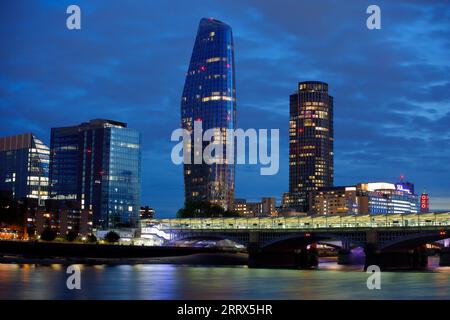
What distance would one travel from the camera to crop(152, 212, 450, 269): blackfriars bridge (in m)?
148

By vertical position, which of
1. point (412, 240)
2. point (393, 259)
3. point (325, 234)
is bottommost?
point (393, 259)

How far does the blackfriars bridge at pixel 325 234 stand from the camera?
485 feet

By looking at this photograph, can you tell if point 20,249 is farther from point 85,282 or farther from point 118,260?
point 85,282

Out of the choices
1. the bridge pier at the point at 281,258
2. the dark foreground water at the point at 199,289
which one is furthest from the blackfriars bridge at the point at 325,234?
the dark foreground water at the point at 199,289

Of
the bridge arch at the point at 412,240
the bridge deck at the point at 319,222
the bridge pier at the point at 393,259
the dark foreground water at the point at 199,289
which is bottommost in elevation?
the dark foreground water at the point at 199,289

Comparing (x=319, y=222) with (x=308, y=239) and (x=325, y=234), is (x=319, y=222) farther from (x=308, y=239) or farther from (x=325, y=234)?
(x=325, y=234)

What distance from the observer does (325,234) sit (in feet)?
513

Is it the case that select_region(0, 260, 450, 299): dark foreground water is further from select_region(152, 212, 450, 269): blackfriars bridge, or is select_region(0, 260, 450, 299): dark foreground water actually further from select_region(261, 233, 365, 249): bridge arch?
select_region(261, 233, 365, 249): bridge arch

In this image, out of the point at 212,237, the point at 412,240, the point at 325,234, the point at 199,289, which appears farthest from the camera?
the point at 212,237

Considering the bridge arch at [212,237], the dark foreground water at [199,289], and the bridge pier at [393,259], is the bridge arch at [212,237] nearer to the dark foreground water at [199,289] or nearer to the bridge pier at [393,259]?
the bridge pier at [393,259]

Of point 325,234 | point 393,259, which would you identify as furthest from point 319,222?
point 393,259

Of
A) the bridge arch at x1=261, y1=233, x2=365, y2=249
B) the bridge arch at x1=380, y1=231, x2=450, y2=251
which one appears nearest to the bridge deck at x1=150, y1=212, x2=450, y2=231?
the bridge arch at x1=261, y1=233, x2=365, y2=249
